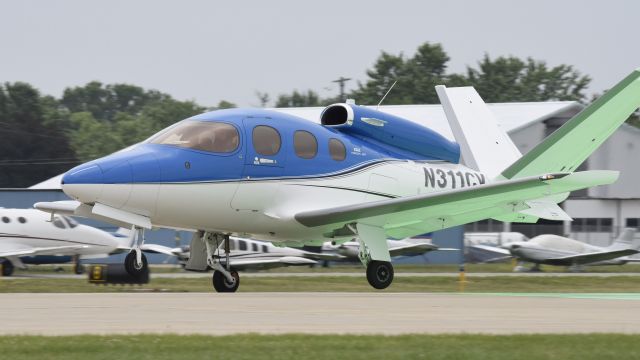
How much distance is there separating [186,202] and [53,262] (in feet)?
81.8

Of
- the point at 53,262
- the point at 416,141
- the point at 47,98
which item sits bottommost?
the point at 53,262

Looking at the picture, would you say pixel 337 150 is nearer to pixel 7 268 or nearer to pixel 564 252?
pixel 7 268

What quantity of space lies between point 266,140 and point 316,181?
1398 mm

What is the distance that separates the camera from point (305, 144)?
20.0 meters

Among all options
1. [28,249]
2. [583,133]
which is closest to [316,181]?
[583,133]

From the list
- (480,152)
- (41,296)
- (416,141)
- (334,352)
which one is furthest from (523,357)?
(480,152)

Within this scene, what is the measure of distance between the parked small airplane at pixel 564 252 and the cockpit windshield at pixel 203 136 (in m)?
29.6

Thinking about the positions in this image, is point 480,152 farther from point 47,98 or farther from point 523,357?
point 47,98

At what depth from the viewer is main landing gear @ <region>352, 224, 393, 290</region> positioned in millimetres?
20188

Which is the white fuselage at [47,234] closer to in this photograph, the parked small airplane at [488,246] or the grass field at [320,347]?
the parked small airplane at [488,246]

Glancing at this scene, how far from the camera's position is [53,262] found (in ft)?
137

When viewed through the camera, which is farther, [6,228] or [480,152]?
[6,228]

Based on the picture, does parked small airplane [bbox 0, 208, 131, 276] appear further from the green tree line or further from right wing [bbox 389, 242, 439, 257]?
the green tree line

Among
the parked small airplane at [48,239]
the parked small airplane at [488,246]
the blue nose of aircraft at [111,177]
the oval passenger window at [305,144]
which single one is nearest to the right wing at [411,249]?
the parked small airplane at [488,246]
